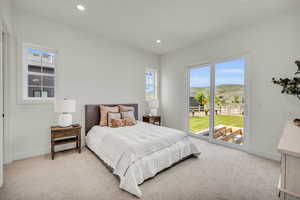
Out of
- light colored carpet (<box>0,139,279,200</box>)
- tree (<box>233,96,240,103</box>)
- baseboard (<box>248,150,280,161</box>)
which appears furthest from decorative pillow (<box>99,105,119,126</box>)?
baseboard (<box>248,150,280,161</box>)

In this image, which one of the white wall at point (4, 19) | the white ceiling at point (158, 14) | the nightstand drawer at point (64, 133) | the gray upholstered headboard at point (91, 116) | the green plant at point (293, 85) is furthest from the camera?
the gray upholstered headboard at point (91, 116)

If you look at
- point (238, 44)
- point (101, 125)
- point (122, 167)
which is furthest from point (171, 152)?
point (238, 44)

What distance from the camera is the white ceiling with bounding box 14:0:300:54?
2.40m

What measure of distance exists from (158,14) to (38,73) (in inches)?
112

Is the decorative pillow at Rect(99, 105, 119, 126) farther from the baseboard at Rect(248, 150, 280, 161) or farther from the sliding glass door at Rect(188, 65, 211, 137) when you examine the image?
the baseboard at Rect(248, 150, 280, 161)

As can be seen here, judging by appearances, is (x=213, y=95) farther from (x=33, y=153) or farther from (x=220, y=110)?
(x=33, y=153)

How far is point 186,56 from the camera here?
441 cm

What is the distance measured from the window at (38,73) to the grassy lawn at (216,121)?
3932 millimetres

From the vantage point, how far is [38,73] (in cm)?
292

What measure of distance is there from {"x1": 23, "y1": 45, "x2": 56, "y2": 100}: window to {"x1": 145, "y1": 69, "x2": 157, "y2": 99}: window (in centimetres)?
283

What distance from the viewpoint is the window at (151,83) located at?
498 centimetres

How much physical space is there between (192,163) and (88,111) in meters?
2.67

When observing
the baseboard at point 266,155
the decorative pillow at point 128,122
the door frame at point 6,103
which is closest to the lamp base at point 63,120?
the door frame at point 6,103

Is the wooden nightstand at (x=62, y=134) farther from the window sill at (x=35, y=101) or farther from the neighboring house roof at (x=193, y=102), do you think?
the neighboring house roof at (x=193, y=102)
